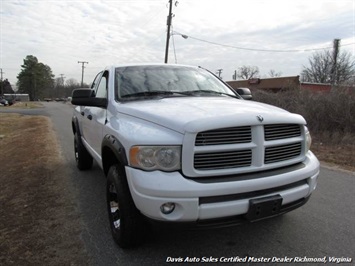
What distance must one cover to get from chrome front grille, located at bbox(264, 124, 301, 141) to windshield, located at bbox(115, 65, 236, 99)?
1315 mm

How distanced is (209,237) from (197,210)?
1.03 meters

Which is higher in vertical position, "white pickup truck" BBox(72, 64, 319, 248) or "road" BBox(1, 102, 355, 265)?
"white pickup truck" BBox(72, 64, 319, 248)

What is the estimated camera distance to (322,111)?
38.1ft

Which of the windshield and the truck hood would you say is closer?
the truck hood

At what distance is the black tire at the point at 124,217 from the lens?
2953 mm

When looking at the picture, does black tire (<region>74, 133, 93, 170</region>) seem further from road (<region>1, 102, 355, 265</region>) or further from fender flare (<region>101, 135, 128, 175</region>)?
fender flare (<region>101, 135, 128, 175</region>)

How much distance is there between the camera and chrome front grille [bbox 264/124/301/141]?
2.98 m

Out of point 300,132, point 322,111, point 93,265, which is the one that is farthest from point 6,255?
point 322,111

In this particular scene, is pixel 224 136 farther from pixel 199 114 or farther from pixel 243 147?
pixel 199 114

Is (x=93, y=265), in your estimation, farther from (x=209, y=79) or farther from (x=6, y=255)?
(x=209, y=79)

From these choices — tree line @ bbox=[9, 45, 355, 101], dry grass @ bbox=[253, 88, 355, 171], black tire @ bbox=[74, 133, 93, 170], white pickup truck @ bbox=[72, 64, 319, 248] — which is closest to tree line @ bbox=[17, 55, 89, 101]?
tree line @ bbox=[9, 45, 355, 101]

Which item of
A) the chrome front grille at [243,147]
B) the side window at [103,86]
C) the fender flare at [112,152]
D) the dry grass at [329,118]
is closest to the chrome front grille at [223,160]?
the chrome front grille at [243,147]

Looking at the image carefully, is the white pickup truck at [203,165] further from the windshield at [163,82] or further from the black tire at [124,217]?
the windshield at [163,82]

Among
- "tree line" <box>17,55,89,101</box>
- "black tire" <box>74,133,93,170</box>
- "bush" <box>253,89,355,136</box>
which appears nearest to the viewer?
"black tire" <box>74,133,93,170</box>
